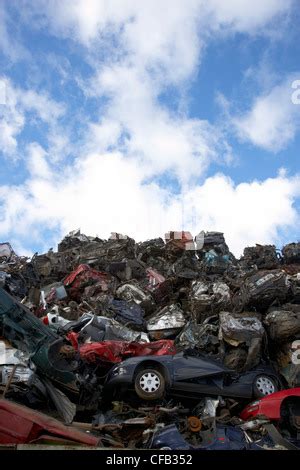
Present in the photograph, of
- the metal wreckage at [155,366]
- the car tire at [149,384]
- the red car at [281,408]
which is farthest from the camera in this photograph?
the car tire at [149,384]

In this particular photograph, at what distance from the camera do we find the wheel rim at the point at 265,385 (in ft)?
29.3

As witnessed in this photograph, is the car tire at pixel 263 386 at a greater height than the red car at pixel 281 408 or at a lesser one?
greater

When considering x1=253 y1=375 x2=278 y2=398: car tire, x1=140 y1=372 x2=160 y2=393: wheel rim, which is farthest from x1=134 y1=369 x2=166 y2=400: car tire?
x1=253 y1=375 x2=278 y2=398: car tire

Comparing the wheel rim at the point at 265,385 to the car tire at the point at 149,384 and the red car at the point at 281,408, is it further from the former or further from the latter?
the car tire at the point at 149,384

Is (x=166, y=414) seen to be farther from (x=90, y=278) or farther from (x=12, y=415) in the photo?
(x=90, y=278)

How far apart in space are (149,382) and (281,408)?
8.39 ft

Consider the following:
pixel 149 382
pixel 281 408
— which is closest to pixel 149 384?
pixel 149 382

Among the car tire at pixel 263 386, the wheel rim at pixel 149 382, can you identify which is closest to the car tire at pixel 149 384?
the wheel rim at pixel 149 382

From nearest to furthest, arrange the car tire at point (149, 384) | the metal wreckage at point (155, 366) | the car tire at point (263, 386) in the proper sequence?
the metal wreckage at point (155, 366) → the car tire at point (149, 384) → the car tire at point (263, 386)

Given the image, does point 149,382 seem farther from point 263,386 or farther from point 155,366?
point 263,386

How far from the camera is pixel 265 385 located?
29.7 feet

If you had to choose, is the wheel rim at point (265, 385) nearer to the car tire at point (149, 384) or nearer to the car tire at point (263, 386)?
the car tire at point (263, 386)

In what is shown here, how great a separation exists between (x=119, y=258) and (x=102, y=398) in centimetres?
940

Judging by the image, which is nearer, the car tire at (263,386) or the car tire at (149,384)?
the car tire at (149,384)
